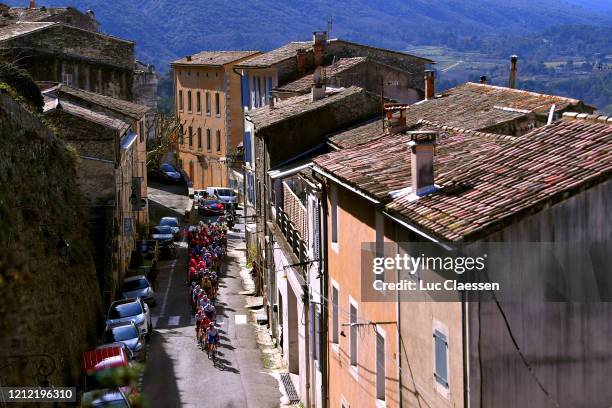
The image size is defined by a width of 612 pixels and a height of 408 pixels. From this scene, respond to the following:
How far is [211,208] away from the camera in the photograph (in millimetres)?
61250

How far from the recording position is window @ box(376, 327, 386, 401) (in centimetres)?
1672

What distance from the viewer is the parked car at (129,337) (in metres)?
27.8

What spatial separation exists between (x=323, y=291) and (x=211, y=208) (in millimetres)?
39917

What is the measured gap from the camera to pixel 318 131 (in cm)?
3281

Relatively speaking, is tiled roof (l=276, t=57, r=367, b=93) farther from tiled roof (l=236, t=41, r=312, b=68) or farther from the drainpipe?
the drainpipe

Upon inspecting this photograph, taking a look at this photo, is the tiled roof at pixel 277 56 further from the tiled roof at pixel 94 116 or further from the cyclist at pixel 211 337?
the cyclist at pixel 211 337

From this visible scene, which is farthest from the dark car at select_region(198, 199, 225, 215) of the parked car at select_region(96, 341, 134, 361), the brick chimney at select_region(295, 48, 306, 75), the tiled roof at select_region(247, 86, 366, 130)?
the parked car at select_region(96, 341, 134, 361)

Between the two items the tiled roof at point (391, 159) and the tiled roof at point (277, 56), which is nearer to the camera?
the tiled roof at point (391, 159)

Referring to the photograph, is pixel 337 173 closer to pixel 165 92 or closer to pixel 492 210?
Result: pixel 492 210

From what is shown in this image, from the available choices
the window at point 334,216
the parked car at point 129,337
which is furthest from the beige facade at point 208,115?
the window at point 334,216

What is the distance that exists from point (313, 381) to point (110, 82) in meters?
34.2

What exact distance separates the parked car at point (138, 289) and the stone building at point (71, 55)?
16358 millimetres

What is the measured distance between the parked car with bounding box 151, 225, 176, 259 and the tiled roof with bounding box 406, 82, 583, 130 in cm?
1929

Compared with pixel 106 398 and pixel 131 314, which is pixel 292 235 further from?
pixel 106 398
